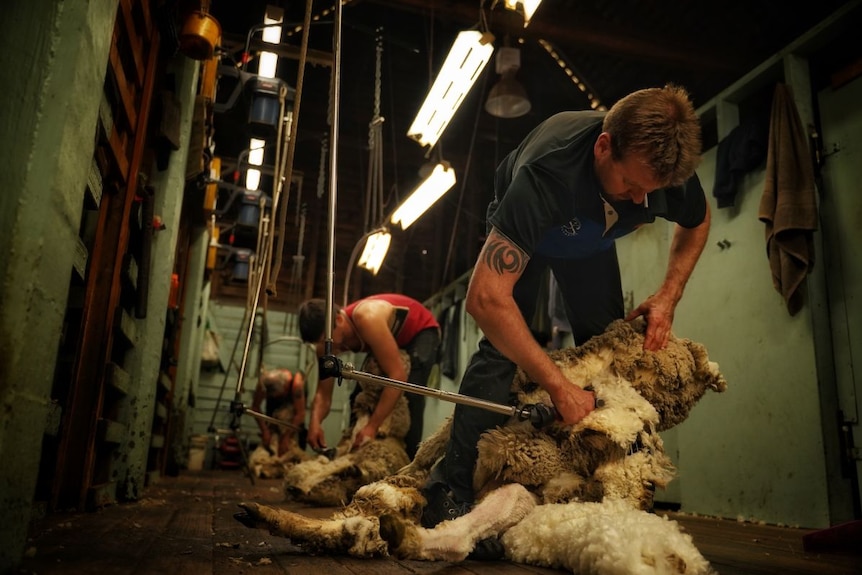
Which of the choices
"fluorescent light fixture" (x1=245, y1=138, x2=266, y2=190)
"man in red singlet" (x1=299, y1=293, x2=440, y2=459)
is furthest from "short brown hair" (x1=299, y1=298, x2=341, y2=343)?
"fluorescent light fixture" (x1=245, y1=138, x2=266, y2=190)

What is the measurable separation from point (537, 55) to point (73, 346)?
6357mm

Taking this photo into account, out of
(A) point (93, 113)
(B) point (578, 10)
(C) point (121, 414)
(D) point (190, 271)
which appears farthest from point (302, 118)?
(A) point (93, 113)

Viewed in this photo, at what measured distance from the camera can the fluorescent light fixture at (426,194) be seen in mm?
5379

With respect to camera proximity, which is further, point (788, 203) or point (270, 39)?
point (270, 39)

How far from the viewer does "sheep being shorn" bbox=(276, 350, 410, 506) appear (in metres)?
3.49

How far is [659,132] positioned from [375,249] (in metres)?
4.24

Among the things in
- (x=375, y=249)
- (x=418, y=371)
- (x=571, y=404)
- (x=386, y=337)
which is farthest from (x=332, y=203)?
(x=375, y=249)

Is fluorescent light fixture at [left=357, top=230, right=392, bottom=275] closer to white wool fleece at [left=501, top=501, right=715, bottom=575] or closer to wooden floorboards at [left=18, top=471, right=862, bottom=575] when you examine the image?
wooden floorboards at [left=18, top=471, right=862, bottom=575]

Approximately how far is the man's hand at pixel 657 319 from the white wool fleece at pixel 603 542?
71 centimetres

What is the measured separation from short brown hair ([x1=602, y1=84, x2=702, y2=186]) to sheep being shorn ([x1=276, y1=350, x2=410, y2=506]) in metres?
1.81

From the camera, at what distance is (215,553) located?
5.74 ft

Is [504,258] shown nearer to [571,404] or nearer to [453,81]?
[571,404]

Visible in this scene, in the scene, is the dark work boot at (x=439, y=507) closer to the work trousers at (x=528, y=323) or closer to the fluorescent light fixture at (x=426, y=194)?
the work trousers at (x=528, y=323)

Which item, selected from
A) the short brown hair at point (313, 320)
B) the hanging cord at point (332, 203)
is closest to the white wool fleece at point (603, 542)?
the hanging cord at point (332, 203)
